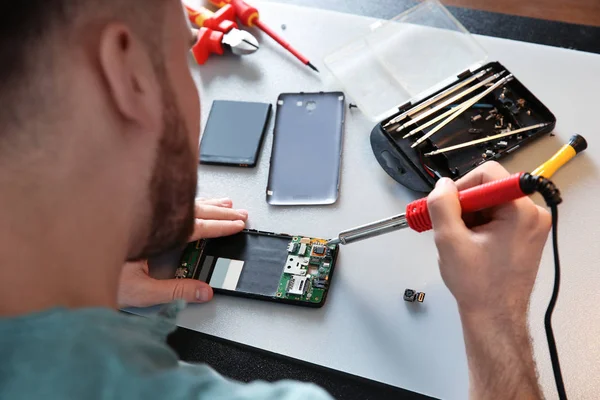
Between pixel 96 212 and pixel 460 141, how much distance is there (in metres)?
0.62

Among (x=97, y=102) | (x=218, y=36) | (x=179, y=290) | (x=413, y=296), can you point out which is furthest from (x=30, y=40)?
(x=218, y=36)

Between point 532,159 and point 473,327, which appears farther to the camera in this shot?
point 532,159

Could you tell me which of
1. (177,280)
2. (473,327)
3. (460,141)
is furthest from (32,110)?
(460,141)

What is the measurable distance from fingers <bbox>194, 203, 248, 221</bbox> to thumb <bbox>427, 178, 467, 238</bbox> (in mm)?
336

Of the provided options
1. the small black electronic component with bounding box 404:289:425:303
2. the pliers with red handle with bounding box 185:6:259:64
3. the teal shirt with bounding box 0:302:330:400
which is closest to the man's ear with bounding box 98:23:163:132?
the teal shirt with bounding box 0:302:330:400

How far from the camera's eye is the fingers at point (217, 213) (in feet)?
3.09

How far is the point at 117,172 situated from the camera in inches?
22.1

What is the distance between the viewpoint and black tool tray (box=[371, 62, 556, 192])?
3.10 feet

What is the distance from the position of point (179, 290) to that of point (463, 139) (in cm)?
51

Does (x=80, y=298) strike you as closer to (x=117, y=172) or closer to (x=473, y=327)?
(x=117, y=172)

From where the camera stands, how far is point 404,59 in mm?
1107

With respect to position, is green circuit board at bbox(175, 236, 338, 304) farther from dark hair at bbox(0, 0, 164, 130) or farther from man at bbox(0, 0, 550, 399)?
dark hair at bbox(0, 0, 164, 130)

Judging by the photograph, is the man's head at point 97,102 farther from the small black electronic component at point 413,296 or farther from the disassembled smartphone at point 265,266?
the small black electronic component at point 413,296

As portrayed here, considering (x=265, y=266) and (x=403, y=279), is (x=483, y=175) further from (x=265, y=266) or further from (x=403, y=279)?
(x=265, y=266)
